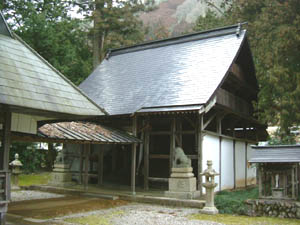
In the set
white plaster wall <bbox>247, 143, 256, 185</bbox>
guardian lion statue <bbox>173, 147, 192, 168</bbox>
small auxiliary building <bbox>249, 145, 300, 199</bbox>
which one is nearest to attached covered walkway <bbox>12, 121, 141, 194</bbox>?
guardian lion statue <bbox>173, 147, 192, 168</bbox>

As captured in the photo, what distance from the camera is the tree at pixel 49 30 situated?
2009cm

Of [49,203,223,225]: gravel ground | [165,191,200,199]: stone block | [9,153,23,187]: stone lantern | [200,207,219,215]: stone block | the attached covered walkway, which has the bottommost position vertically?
[49,203,223,225]: gravel ground

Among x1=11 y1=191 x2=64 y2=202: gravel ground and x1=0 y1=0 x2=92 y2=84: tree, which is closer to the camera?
x1=11 y1=191 x2=64 y2=202: gravel ground

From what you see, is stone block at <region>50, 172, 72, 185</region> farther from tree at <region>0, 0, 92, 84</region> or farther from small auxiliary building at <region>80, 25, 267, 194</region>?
tree at <region>0, 0, 92, 84</region>

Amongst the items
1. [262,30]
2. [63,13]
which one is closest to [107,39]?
[63,13]

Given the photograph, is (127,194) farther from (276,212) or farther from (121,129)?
(276,212)

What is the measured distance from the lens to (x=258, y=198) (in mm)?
9930

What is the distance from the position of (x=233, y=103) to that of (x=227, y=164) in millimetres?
2616

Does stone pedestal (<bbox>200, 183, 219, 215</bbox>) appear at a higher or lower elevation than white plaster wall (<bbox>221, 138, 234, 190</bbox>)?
lower

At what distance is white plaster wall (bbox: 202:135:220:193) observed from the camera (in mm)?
12288

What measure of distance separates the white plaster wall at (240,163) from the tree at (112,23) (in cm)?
1269

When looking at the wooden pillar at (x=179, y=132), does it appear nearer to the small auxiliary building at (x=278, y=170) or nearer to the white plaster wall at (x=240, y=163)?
the small auxiliary building at (x=278, y=170)

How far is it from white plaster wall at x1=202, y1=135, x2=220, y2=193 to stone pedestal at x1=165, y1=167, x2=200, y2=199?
92 centimetres

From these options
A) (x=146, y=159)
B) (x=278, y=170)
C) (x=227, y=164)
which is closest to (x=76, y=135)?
(x=146, y=159)
